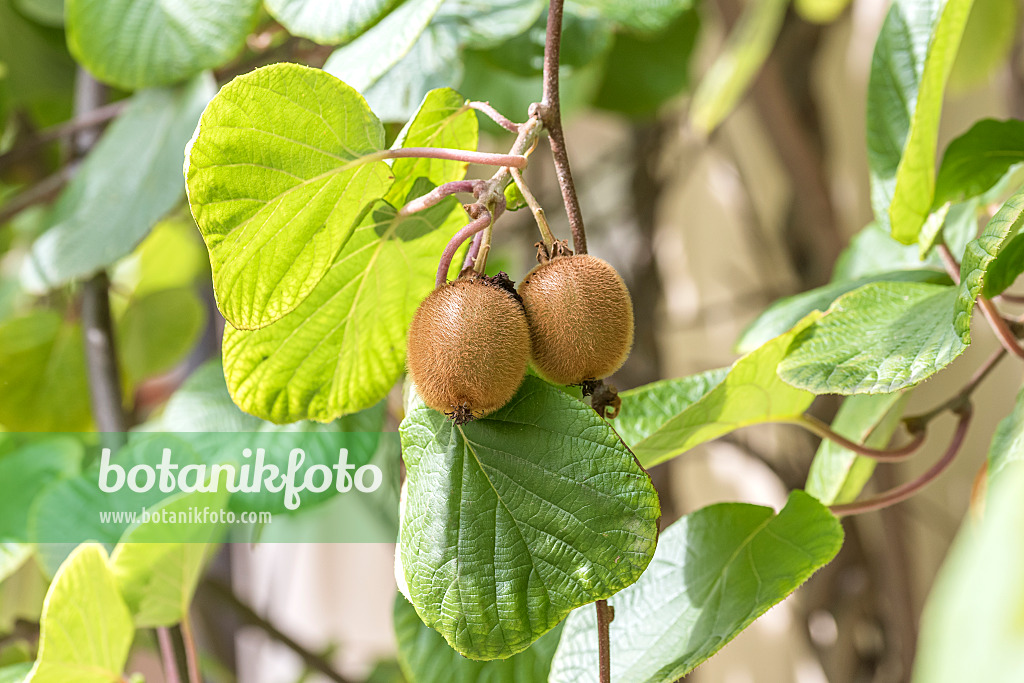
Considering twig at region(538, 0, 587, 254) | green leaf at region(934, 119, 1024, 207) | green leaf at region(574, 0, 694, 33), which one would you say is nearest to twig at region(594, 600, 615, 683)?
twig at region(538, 0, 587, 254)

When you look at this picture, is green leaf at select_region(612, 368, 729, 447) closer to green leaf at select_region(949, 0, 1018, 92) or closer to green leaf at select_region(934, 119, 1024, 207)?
green leaf at select_region(934, 119, 1024, 207)

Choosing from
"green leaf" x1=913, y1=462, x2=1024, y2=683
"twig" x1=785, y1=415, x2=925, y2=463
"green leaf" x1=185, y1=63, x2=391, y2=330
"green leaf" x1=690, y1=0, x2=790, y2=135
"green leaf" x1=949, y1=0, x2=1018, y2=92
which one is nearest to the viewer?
"green leaf" x1=913, y1=462, x2=1024, y2=683

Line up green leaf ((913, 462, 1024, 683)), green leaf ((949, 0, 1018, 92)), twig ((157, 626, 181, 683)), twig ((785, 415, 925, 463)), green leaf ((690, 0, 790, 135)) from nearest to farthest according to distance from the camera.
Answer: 1. green leaf ((913, 462, 1024, 683))
2. twig ((785, 415, 925, 463))
3. twig ((157, 626, 181, 683))
4. green leaf ((690, 0, 790, 135))
5. green leaf ((949, 0, 1018, 92))

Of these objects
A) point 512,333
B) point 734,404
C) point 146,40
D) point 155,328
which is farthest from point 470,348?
point 155,328

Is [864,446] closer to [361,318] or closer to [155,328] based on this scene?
[361,318]

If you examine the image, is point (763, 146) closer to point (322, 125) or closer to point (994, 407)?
point (994, 407)

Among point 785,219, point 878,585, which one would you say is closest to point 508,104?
point 785,219
